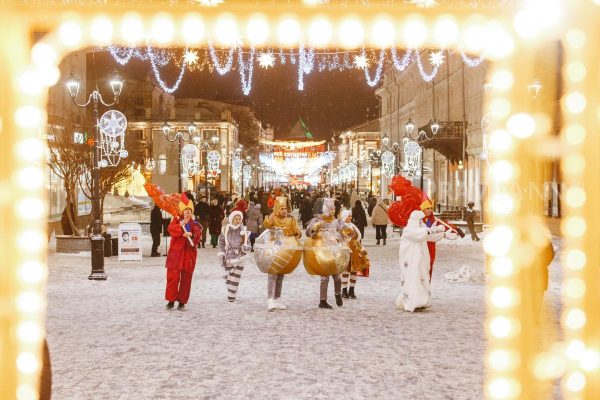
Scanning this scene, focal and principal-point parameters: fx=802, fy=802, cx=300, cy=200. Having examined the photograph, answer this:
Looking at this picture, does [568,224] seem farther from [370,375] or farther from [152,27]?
[370,375]

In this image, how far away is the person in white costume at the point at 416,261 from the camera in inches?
460

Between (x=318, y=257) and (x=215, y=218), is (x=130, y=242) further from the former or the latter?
(x=318, y=257)

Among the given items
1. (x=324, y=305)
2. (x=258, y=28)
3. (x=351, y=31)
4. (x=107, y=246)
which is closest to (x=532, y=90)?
(x=351, y=31)

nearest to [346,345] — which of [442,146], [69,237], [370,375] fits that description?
[370,375]

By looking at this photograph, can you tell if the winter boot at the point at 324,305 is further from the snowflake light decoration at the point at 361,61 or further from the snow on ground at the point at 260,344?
the snowflake light decoration at the point at 361,61

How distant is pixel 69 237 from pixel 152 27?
19.8 m

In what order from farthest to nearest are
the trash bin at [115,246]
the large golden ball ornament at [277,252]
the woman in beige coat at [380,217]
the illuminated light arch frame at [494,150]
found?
the woman in beige coat at [380,217]
the trash bin at [115,246]
the large golden ball ornament at [277,252]
the illuminated light arch frame at [494,150]

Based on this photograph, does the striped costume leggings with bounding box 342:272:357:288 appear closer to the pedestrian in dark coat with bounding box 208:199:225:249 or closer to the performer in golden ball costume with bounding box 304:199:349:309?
the performer in golden ball costume with bounding box 304:199:349:309

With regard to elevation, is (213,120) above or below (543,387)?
above

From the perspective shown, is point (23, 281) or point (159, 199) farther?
point (159, 199)

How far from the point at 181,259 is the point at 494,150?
29.7 ft

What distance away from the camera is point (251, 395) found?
682 centimetres

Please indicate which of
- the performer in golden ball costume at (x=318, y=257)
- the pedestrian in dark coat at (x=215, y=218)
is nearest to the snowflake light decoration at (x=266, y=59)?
the performer in golden ball costume at (x=318, y=257)

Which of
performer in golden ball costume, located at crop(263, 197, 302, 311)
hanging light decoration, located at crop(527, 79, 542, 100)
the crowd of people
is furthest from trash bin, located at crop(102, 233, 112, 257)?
hanging light decoration, located at crop(527, 79, 542, 100)
